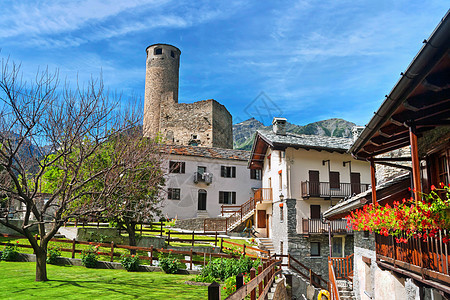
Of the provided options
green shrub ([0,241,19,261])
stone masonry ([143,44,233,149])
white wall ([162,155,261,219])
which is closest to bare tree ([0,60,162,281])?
green shrub ([0,241,19,261])

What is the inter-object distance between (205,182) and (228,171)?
291cm

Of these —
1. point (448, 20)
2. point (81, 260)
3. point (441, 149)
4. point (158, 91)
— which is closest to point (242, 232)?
point (81, 260)

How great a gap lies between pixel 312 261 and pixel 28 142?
61.2ft

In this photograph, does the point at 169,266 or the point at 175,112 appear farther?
the point at 175,112

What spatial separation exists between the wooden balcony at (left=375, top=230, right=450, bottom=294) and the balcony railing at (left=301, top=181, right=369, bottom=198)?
16.8 m

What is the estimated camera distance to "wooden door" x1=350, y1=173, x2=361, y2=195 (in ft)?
86.3

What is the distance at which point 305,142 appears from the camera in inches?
1009

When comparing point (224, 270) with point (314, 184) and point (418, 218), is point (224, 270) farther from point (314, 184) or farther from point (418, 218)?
point (314, 184)

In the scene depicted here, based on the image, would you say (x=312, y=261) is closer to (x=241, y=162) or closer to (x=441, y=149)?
(x=241, y=162)

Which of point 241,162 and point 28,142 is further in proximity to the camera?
point 241,162

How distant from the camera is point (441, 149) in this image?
731cm

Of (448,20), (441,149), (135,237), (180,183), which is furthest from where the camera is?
(180,183)

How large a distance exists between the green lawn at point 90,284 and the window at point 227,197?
22.0 m

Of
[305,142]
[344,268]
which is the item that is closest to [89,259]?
[344,268]
